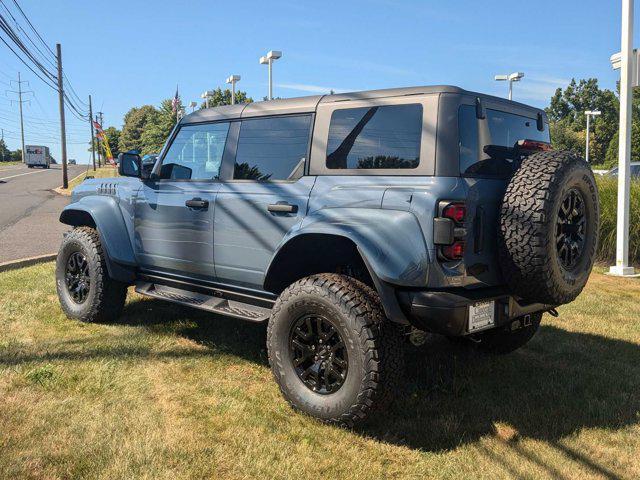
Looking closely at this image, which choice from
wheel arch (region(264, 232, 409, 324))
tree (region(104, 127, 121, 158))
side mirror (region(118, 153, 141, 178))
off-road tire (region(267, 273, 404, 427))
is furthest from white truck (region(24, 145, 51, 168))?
off-road tire (region(267, 273, 404, 427))

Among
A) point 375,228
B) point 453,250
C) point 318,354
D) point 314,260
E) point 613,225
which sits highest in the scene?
point 375,228

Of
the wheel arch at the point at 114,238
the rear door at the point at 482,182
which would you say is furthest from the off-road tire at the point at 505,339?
the wheel arch at the point at 114,238

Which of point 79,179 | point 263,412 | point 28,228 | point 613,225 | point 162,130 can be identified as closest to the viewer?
point 263,412

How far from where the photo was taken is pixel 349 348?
312 centimetres

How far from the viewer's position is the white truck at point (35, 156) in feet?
208

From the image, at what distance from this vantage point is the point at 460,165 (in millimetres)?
3127

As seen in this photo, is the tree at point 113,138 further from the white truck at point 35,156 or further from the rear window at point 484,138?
the rear window at point 484,138

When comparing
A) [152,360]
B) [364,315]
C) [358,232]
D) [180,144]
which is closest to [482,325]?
[364,315]

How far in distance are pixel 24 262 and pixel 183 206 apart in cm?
476

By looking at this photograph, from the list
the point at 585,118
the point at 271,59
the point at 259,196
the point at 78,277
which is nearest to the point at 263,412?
the point at 259,196

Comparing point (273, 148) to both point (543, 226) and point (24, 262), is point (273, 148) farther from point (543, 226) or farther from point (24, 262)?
point (24, 262)

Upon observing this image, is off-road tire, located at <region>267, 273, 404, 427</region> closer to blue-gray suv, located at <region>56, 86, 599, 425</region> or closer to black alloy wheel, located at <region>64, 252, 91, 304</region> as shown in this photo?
blue-gray suv, located at <region>56, 86, 599, 425</region>

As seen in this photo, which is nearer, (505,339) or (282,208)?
(282,208)

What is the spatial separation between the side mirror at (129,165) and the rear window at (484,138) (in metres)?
2.79
